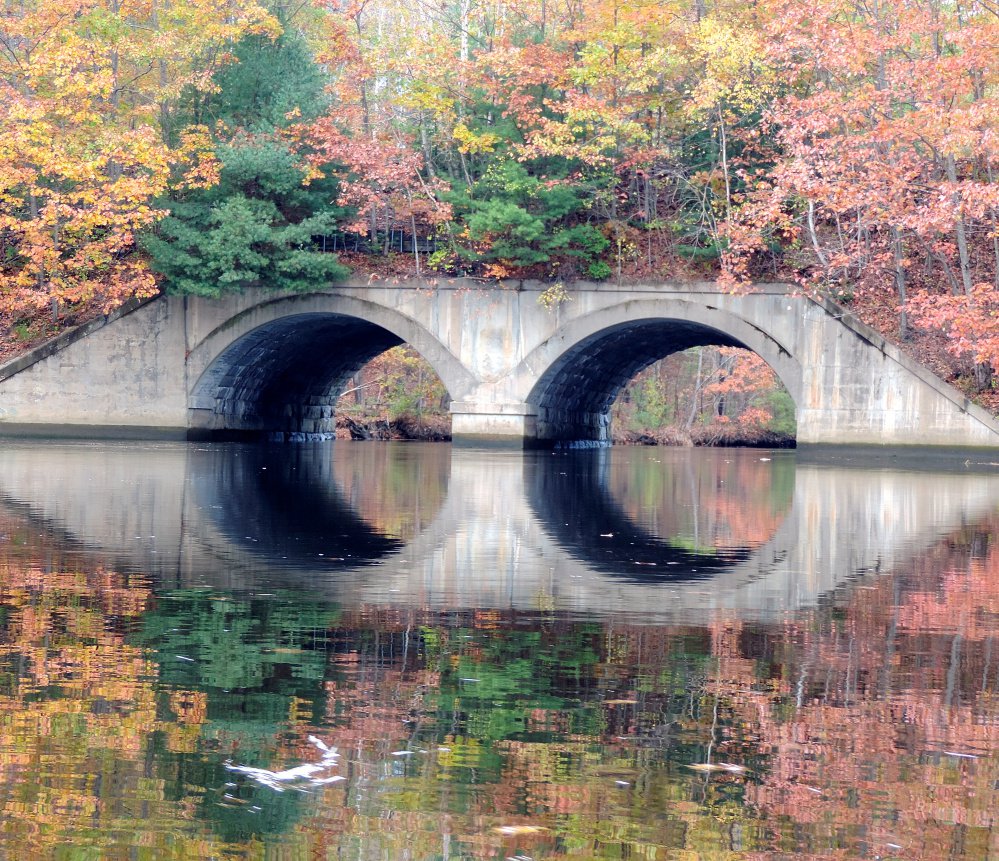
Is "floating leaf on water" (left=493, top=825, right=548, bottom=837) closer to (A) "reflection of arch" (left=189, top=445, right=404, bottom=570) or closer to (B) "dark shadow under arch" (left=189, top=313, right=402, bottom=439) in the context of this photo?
(A) "reflection of arch" (left=189, top=445, right=404, bottom=570)

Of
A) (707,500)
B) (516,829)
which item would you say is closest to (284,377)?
(707,500)

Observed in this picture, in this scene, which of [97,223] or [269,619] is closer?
[269,619]

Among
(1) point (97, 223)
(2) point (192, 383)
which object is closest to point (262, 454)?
(2) point (192, 383)

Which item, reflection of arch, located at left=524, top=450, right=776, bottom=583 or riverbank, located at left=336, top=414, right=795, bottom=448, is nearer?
reflection of arch, located at left=524, top=450, right=776, bottom=583

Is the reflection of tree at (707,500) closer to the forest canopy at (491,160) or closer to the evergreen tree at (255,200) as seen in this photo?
the forest canopy at (491,160)

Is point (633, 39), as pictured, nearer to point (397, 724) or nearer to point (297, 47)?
point (297, 47)

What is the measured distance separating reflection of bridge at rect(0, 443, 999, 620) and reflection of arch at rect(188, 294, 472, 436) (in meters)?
10.4

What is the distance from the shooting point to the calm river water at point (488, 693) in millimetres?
3650

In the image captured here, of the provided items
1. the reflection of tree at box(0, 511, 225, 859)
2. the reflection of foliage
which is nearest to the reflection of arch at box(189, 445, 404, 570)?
the reflection of foliage

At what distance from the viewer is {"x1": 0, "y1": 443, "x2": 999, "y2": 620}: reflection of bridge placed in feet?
27.1

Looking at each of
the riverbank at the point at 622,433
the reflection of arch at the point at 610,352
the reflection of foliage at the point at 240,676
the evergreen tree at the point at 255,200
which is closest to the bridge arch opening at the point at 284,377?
the evergreen tree at the point at 255,200

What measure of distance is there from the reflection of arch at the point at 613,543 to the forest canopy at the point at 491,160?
11166 mm

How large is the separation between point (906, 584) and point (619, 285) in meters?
21.5

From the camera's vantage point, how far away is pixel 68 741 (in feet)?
14.2
